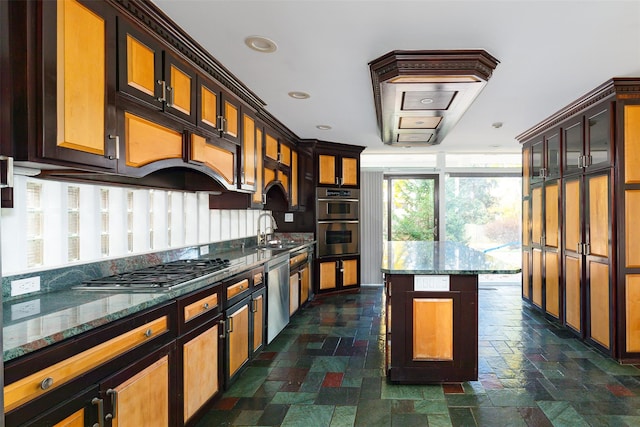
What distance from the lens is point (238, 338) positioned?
283 cm

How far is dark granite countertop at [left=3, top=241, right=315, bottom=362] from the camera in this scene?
122cm

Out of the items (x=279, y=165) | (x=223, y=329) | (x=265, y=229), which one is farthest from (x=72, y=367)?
(x=265, y=229)

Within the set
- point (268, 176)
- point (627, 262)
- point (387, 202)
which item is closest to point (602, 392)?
point (627, 262)

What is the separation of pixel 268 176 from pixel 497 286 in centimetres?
470

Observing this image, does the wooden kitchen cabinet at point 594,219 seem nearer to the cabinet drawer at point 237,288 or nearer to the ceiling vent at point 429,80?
the ceiling vent at point 429,80

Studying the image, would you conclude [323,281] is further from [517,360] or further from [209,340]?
[209,340]

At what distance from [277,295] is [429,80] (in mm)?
2420

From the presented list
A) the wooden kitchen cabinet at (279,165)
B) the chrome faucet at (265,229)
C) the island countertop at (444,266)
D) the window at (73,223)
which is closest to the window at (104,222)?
the window at (73,223)

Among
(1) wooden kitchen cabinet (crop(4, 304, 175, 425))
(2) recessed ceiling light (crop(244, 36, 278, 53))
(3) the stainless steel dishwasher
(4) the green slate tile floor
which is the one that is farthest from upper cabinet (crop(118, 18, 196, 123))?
(4) the green slate tile floor

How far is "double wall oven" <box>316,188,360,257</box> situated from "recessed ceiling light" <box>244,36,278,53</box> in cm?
339

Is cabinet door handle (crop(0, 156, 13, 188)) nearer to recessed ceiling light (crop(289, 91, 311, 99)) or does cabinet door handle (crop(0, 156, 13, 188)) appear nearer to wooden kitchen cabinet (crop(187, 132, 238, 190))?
wooden kitchen cabinet (crop(187, 132, 238, 190))

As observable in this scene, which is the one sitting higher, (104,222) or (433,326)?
(104,222)

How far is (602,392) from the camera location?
107 inches

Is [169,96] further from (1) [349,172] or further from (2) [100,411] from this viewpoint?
(1) [349,172]
